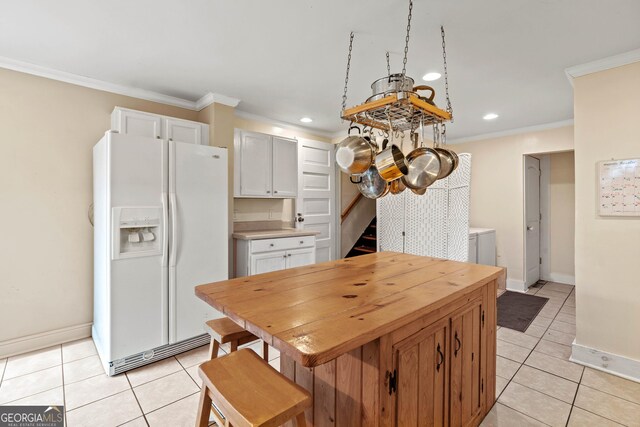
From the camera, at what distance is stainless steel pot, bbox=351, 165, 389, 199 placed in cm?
199

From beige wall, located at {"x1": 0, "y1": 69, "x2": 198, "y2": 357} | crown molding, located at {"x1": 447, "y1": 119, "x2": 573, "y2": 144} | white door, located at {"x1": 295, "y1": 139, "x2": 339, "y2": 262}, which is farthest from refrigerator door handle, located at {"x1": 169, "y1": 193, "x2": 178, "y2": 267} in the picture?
crown molding, located at {"x1": 447, "y1": 119, "x2": 573, "y2": 144}

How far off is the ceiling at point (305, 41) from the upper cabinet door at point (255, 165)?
1.86 ft

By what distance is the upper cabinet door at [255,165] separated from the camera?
3.51 m

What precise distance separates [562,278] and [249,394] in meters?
5.88

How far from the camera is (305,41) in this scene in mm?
2217

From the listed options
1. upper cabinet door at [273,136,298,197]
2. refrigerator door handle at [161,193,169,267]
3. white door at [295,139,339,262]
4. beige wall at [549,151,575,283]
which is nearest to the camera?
refrigerator door handle at [161,193,169,267]

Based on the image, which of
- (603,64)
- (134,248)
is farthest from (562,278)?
(134,248)

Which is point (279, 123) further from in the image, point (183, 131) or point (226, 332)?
point (226, 332)

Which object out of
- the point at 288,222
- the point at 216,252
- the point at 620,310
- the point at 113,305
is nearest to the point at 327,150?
the point at 288,222

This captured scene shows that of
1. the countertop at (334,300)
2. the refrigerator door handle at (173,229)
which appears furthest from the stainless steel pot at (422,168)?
the refrigerator door handle at (173,229)

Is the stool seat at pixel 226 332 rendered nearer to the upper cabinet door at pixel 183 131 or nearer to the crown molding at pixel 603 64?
the upper cabinet door at pixel 183 131

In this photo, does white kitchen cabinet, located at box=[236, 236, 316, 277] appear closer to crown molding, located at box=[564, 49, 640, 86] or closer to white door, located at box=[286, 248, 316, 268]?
white door, located at box=[286, 248, 316, 268]

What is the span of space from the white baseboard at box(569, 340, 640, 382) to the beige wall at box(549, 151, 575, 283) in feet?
9.81

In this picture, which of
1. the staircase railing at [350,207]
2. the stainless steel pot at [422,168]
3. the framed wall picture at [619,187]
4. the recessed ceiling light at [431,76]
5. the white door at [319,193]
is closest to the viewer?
the stainless steel pot at [422,168]
